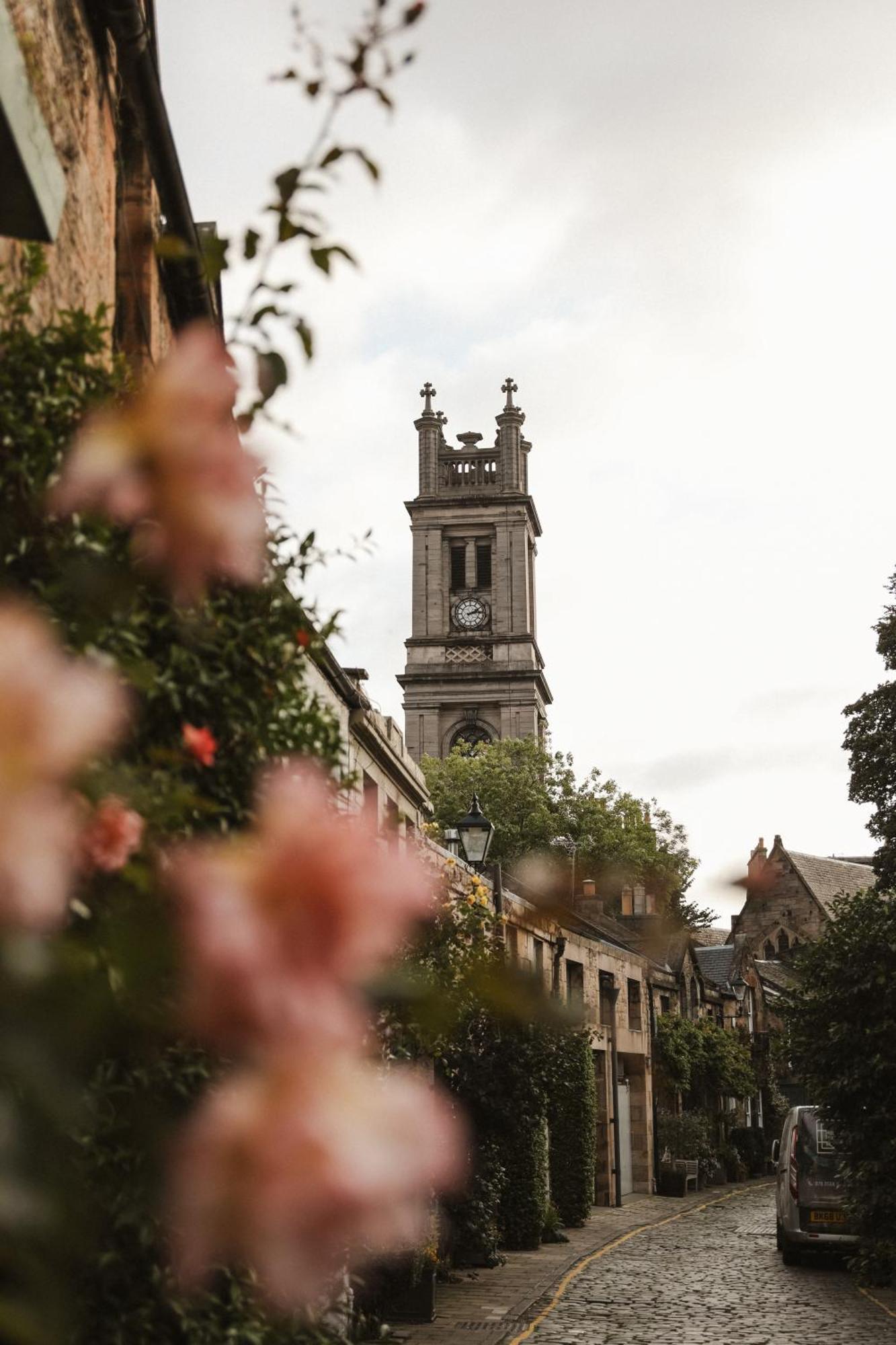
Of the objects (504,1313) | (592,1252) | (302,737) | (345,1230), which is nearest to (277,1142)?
(345,1230)

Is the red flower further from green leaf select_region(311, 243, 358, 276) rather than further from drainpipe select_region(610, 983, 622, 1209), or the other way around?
drainpipe select_region(610, 983, 622, 1209)

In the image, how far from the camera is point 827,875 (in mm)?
76250

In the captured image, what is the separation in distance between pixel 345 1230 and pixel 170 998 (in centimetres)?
40

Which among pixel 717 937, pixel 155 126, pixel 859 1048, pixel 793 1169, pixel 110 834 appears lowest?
pixel 793 1169

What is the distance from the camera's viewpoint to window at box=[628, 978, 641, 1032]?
35250 millimetres

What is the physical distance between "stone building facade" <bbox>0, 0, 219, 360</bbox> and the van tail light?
14.1m

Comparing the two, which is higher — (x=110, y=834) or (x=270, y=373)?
(x=270, y=373)

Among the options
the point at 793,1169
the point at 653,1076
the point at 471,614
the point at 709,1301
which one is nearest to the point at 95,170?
the point at 709,1301

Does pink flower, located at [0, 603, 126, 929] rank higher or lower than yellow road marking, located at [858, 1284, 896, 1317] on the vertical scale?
higher

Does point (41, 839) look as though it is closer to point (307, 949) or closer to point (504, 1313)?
point (307, 949)

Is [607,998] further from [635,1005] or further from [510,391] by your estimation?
[510,391]

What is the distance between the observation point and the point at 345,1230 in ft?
2.12

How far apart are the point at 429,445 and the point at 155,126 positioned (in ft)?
248

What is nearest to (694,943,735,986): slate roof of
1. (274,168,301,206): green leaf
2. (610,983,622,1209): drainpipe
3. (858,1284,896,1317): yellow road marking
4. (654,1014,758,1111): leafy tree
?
(654,1014,758,1111): leafy tree
